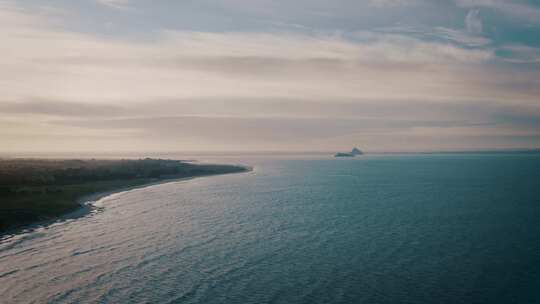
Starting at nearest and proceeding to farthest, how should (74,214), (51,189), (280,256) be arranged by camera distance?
(280,256), (74,214), (51,189)

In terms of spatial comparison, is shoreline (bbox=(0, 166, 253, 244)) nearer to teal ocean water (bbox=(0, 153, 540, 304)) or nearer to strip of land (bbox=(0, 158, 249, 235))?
strip of land (bbox=(0, 158, 249, 235))

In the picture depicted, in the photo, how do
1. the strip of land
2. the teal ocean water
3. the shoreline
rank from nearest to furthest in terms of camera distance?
the teal ocean water
the shoreline
the strip of land

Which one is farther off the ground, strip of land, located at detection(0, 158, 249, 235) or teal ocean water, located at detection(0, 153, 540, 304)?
strip of land, located at detection(0, 158, 249, 235)

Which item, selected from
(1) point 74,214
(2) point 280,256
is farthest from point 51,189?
(2) point 280,256

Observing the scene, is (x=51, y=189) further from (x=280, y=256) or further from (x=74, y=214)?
(x=280, y=256)

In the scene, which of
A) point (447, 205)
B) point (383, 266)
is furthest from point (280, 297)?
point (447, 205)

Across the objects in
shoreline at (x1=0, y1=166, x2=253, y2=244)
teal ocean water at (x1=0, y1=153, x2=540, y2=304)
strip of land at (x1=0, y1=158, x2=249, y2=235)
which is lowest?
teal ocean water at (x1=0, y1=153, x2=540, y2=304)

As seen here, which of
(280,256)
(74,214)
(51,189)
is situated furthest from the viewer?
(51,189)

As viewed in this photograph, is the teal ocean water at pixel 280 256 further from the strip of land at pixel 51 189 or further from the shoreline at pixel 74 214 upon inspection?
the strip of land at pixel 51 189

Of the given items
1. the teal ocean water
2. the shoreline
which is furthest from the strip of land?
the teal ocean water
